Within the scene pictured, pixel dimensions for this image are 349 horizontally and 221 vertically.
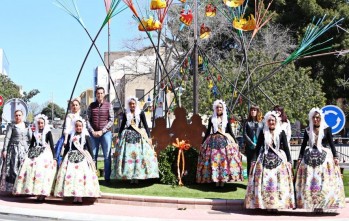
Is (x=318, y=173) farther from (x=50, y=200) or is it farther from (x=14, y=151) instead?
(x=14, y=151)

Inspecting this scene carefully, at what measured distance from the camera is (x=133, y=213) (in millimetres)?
11016

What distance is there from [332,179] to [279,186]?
36.1 inches

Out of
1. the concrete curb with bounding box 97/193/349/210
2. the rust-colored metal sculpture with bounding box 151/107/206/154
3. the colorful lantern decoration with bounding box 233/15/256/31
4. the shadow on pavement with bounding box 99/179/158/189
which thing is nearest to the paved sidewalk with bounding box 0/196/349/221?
the concrete curb with bounding box 97/193/349/210

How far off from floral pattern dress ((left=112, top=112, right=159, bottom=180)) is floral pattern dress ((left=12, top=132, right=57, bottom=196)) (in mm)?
1334

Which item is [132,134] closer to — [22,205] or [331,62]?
[22,205]

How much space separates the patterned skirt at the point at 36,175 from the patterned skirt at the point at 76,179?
0.77ft

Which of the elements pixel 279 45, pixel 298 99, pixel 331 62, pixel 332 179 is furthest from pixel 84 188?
pixel 331 62

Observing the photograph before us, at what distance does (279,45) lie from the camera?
42.6 metres

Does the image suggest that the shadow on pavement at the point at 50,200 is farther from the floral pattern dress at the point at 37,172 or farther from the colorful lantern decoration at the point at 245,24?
the colorful lantern decoration at the point at 245,24

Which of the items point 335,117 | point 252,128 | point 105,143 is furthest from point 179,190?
point 335,117

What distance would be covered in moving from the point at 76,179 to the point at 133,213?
1.44 meters

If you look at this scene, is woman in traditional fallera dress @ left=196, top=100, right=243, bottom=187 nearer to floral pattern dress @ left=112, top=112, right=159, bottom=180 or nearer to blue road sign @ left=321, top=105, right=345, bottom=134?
floral pattern dress @ left=112, top=112, right=159, bottom=180

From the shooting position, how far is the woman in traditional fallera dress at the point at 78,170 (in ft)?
38.7

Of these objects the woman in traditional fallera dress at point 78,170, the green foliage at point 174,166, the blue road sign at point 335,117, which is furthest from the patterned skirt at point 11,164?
the blue road sign at point 335,117
